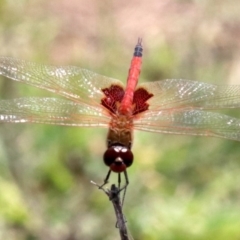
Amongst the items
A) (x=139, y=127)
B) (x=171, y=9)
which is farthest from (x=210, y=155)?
(x=171, y=9)

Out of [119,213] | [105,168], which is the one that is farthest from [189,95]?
[105,168]

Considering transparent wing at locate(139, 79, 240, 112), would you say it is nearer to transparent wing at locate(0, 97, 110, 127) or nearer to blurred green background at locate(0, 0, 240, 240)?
transparent wing at locate(0, 97, 110, 127)

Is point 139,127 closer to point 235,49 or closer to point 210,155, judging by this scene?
point 210,155

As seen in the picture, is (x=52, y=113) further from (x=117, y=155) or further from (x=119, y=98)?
(x=117, y=155)

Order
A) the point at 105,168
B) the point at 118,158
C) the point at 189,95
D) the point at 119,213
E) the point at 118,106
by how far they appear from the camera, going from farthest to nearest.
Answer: the point at 105,168 < the point at 189,95 < the point at 118,106 < the point at 118,158 < the point at 119,213

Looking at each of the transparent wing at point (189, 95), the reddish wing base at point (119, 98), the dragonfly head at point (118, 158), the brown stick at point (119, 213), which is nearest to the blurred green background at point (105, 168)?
the transparent wing at point (189, 95)

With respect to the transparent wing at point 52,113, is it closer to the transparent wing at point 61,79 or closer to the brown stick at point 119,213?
the transparent wing at point 61,79
